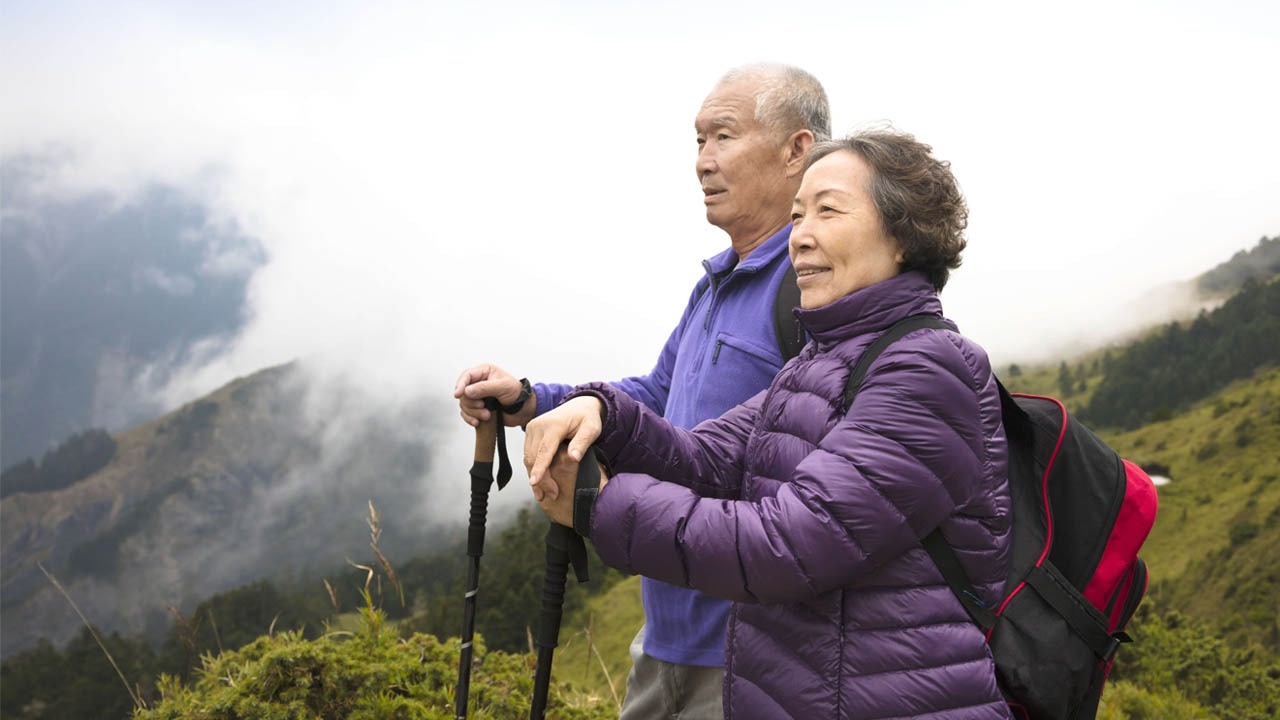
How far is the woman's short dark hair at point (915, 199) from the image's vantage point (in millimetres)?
2432

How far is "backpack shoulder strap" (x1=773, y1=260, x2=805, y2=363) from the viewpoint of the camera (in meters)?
3.22

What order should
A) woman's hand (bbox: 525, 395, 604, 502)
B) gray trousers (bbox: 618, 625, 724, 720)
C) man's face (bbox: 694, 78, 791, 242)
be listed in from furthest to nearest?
man's face (bbox: 694, 78, 791, 242)
gray trousers (bbox: 618, 625, 724, 720)
woman's hand (bbox: 525, 395, 604, 502)

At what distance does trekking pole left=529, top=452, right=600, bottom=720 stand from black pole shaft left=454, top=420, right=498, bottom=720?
45cm

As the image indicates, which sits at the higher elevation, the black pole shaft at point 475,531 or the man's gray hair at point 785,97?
the man's gray hair at point 785,97

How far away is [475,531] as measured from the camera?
3305 millimetres

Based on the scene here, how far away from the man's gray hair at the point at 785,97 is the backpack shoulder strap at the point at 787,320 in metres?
0.83

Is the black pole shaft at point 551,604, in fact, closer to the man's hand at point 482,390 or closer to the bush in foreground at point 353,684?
the man's hand at point 482,390

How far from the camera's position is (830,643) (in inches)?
84.7

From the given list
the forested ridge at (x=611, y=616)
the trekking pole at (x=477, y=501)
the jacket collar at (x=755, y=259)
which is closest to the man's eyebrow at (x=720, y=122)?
the jacket collar at (x=755, y=259)

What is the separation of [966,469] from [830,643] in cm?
53

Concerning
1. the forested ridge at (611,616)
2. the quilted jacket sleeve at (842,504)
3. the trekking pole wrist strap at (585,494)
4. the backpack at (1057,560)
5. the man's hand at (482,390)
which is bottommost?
the forested ridge at (611,616)

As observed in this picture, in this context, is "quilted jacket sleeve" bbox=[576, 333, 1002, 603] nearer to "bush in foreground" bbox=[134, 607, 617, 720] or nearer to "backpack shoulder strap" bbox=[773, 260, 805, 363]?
"backpack shoulder strap" bbox=[773, 260, 805, 363]

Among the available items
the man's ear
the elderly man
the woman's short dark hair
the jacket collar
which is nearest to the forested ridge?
the elderly man

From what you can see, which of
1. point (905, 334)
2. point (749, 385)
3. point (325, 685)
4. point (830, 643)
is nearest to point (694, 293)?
point (749, 385)
